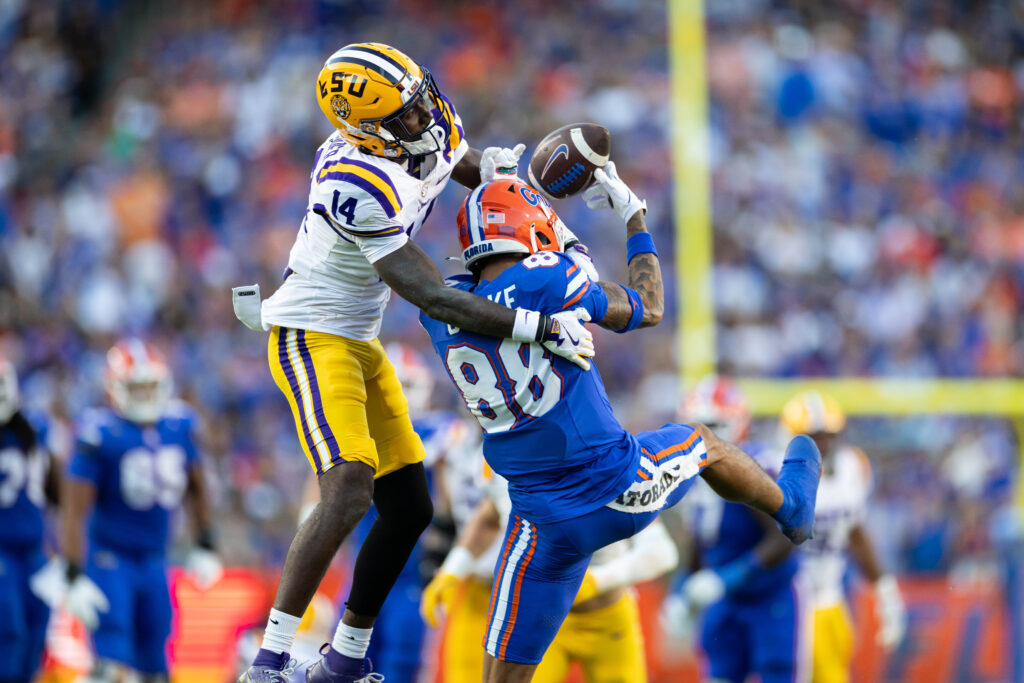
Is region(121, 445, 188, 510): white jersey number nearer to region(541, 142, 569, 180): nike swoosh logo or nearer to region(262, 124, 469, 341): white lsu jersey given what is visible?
region(262, 124, 469, 341): white lsu jersey

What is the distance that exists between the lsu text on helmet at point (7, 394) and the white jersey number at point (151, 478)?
2.32 ft

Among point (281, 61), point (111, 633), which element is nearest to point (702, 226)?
point (281, 61)

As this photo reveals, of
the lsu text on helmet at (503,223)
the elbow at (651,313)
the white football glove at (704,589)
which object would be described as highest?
the lsu text on helmet at (503,223)

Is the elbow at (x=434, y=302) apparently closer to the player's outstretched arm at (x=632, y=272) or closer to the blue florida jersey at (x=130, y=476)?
the player's outstretched arm at (x=632, y=272)

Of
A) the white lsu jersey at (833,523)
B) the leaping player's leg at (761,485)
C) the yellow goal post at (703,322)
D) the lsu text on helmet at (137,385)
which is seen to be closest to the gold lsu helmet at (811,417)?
the white lsu jersey at (833,523)

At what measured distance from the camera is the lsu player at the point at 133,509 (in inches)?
296

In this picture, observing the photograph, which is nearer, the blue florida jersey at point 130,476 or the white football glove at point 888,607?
the blue florida jersey at point 130,476

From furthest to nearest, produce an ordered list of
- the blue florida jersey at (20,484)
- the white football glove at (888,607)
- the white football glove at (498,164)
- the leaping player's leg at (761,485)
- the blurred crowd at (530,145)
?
the blurred crowd at (530,145)
the white football glove at (888,607)
the blue florida jersey at (20,484)
the white football glove at (498,164)
the leaping player's leg at (761,485)

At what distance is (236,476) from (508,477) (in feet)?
27.4

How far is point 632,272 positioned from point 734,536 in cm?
320

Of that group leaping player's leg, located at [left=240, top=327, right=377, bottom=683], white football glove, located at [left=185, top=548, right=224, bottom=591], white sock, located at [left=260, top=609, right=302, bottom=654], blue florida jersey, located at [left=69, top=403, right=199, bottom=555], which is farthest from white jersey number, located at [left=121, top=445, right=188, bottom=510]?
white sock, located at [left=260, top=609, right=302, bottom=654]

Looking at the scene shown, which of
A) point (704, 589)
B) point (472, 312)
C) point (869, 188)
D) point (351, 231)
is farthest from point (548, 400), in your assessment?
point (869, 188)

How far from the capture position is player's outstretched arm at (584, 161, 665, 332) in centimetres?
429

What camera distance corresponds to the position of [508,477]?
14.3 feet
